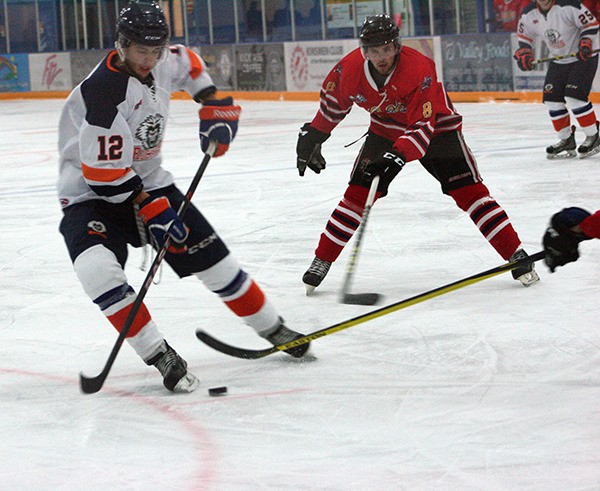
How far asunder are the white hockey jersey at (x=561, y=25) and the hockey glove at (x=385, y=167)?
152 inches

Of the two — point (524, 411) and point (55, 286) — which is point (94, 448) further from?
point (55, 286)

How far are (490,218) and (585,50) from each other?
3497 mm

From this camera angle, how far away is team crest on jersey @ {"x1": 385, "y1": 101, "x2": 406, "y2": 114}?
3.69 metres

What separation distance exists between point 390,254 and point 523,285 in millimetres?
784

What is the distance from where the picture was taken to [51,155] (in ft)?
28.8

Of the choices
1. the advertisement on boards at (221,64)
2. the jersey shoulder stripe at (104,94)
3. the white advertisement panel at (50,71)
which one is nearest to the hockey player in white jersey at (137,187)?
the jersey shoulder stripe at (104,94)

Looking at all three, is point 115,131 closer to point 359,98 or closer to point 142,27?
point 142,27

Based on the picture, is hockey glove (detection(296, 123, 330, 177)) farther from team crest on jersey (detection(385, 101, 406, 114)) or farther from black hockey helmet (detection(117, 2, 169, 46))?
black hockey helmet (detection(117, 2, 169, 46))

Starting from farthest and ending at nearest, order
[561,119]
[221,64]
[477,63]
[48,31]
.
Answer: [48,31]
[221,64]
[477,63]
[561,119]

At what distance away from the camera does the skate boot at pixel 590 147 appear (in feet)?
22.1

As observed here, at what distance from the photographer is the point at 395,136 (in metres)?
3.84

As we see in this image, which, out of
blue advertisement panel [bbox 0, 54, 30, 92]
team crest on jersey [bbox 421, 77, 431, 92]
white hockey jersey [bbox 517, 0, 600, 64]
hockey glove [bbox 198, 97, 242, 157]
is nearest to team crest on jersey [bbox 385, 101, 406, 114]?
team crest on jersey [bbox 421, 77, 431, 92]

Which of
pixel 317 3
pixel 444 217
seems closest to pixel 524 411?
pixel 444 217

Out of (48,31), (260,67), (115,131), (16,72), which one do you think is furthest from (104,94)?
(48,31)
